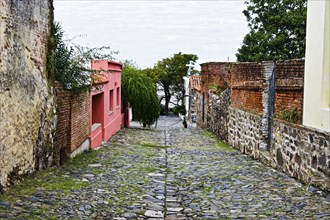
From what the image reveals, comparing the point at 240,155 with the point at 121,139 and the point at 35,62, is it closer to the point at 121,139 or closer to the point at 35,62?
the point at 121,139

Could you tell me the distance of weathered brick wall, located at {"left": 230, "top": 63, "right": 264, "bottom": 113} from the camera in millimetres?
11396

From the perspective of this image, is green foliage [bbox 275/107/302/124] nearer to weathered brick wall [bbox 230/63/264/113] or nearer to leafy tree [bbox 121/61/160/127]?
weathered brick wall [bbox 230/63/264/113]

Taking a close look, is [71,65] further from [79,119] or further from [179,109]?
[179,109]

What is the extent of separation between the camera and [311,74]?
711 cm

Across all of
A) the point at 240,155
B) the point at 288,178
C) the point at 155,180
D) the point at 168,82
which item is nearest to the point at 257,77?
the point at 240,155

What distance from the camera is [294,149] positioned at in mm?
8430

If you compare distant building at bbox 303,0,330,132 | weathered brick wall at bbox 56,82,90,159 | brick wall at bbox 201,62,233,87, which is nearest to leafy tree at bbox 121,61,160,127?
brick wall at bbox 201,62,233,87

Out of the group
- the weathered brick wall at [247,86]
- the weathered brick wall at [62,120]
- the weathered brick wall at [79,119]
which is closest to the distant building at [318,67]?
the weathered brick wall at [247,86]

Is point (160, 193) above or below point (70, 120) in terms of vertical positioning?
below

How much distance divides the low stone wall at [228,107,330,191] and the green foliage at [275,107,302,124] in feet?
0.35

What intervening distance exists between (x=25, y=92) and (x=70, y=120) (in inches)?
117

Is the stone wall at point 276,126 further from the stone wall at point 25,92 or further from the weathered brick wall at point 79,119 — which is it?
the stone wall at point 25,92

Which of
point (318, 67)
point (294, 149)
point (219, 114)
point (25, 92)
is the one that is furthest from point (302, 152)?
point (219, 114)

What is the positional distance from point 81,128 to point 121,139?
5.36m
